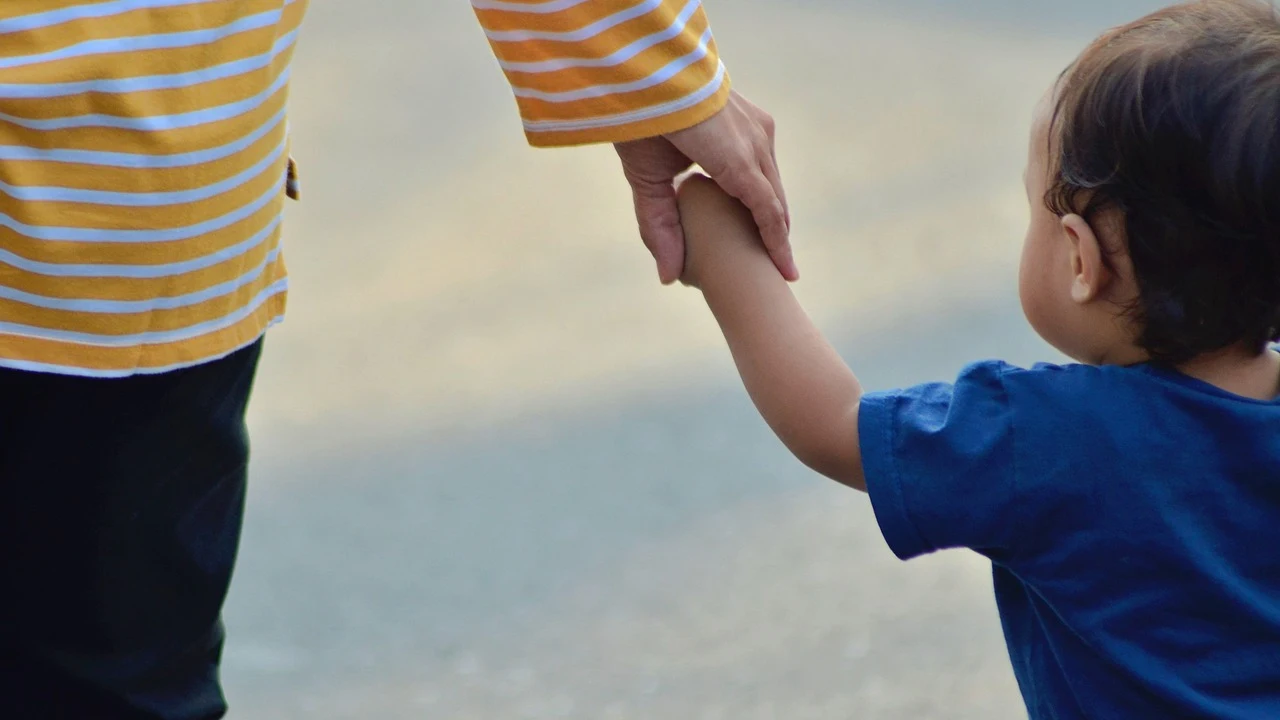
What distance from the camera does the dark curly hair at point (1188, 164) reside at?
876mm

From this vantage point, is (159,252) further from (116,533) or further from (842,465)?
(842,465)

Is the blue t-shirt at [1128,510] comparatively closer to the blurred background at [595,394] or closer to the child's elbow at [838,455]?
the child's elbow at [838,455]

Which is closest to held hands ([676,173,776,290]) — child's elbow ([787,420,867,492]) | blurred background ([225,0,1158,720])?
child's elbow ([787,420,867,492])

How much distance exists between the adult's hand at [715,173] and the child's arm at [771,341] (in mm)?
13

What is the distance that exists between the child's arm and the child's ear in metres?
0.15

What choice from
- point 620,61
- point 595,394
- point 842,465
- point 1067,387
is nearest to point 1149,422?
point 1067,387

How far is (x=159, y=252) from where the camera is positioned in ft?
2.94

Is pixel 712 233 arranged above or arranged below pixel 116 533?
above

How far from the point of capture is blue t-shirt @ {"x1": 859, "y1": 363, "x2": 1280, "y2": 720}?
898 millimetres

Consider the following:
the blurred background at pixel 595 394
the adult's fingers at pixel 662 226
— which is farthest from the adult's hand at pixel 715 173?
the blurred background at pixel 595 394

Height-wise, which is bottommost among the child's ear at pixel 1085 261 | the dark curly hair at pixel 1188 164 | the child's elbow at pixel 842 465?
the child's elbow at pixel 842 465

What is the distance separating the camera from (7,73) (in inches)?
31.8

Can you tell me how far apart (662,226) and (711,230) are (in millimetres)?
45

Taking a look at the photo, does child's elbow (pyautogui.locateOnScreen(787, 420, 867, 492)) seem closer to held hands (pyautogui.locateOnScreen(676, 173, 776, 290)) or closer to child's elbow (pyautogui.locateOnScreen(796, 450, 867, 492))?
child's elbow (pyautogui.locateOnScreen(796, 450, 867, 492))
